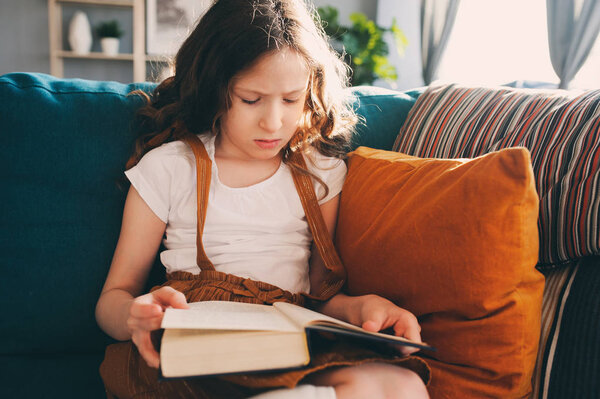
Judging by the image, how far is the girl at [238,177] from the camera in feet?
2.87

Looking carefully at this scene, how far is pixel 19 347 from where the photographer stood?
0.98 metres

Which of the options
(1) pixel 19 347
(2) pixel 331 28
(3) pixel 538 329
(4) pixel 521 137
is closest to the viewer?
(3) pixel 538 329

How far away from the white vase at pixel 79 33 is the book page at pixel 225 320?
354 cm

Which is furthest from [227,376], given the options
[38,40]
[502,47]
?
[38,40]

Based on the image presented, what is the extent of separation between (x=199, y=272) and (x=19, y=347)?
0.42 metres

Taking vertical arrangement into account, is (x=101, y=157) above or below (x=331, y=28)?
below

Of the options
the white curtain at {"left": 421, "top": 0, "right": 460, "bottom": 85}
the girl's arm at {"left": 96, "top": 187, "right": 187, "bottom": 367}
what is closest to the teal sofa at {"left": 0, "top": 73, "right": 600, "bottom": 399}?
the girl's arm at {"left": 96, "top": 187, "right": 187, "bottom": 367}

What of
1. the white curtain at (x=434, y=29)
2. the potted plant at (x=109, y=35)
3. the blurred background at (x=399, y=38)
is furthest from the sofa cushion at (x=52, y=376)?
the potted plant at (x=109, y=35)

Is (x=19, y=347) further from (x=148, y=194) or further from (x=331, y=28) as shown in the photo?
(x=331, y=28)

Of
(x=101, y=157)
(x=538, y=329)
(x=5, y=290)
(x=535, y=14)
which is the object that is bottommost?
(x=5, y=290)

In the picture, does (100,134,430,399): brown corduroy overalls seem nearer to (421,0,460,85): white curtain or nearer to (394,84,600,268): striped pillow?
(394,84,600,268): striped pillow

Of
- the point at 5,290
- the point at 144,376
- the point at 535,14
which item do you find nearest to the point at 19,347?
the point at 5,290

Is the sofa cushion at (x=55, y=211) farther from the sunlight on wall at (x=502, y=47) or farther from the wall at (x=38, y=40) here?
the wall at (x=38, y=40)

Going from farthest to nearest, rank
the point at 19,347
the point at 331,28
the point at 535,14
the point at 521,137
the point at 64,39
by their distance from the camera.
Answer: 1. the point at 64,39
2. the point at 331,28
3. the point at 535,14
4. the point at 19,347
5. the point at 521,137
